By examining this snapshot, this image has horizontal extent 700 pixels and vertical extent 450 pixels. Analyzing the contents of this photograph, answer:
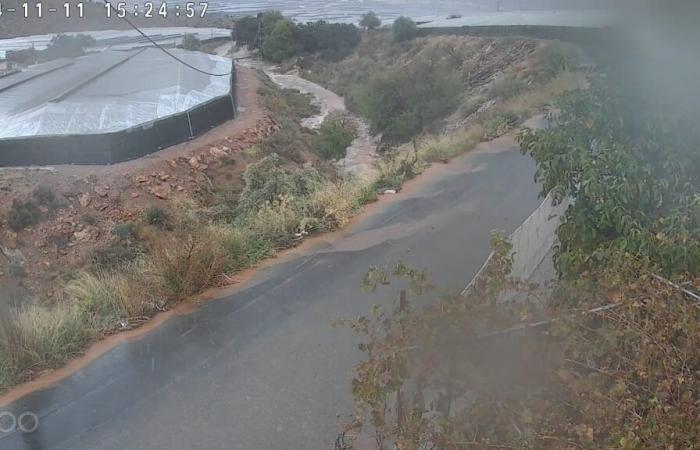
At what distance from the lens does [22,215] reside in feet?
47.1

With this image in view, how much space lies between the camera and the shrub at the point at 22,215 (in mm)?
14203

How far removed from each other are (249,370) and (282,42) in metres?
46.8

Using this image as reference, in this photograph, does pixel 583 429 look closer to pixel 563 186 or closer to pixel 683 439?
pixel 683 439

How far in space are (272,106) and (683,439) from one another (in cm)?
2702

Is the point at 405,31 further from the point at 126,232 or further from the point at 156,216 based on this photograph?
the point at 126,232

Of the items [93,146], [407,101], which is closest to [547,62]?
[407,101]

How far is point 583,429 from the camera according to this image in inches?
102

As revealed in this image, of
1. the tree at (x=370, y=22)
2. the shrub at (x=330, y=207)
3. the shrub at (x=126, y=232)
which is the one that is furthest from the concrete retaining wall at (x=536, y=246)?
the tree at (x=370, y=22)

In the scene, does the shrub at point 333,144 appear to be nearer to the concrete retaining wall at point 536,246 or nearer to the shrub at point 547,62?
the shrub at point 547,62

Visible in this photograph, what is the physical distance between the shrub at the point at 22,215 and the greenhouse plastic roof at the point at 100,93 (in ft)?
11.6

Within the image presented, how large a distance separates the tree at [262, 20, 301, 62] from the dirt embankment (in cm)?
3017

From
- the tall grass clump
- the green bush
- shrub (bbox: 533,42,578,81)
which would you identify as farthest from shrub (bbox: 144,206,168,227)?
shrub (bbox: 533,42,578,81)

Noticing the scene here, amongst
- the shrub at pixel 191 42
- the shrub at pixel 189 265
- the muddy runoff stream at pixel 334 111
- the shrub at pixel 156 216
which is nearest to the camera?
the shrub at pixel 189 265

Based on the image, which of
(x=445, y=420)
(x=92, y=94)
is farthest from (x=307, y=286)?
(x=92, y=94)
